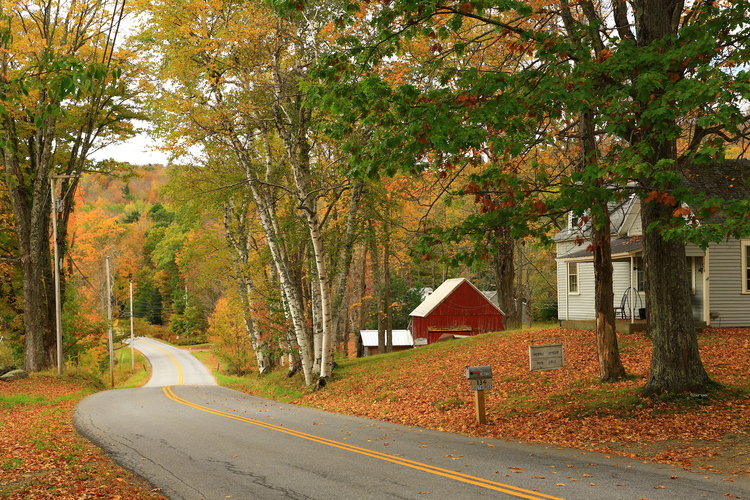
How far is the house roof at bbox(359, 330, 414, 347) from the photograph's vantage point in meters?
45.0

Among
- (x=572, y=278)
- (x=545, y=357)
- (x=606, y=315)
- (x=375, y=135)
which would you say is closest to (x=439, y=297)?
(x=572, y=278)

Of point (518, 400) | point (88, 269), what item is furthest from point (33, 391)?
point (88, 269)

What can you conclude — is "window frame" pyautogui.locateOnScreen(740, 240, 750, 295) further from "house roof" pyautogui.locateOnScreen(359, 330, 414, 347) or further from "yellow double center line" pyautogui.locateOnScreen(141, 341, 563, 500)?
"house roof" pyautogui.locateOnScreen(359, 330, 414, 347)

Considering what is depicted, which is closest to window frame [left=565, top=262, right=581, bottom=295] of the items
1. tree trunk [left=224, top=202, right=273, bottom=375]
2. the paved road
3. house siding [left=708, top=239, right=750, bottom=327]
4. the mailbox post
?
house siding [left=708, top=239, right=750, bottom=327]

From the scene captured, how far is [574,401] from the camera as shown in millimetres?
12328

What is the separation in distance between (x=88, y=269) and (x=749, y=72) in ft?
208

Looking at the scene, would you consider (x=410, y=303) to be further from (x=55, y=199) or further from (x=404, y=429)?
(x=404, y=429)

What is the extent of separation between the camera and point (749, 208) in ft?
25.6

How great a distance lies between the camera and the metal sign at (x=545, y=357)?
493 inches

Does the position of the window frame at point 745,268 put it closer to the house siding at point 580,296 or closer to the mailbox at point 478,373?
the house siding at point 580,296

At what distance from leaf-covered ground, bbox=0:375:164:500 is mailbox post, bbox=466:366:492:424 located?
5.95 m

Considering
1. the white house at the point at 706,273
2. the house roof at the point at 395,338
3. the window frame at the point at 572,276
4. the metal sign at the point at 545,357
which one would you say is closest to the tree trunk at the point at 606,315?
the metal sign at the point at 545,357

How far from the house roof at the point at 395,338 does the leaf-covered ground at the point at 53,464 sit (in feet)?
93.9

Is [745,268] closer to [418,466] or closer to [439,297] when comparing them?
[418,466]
